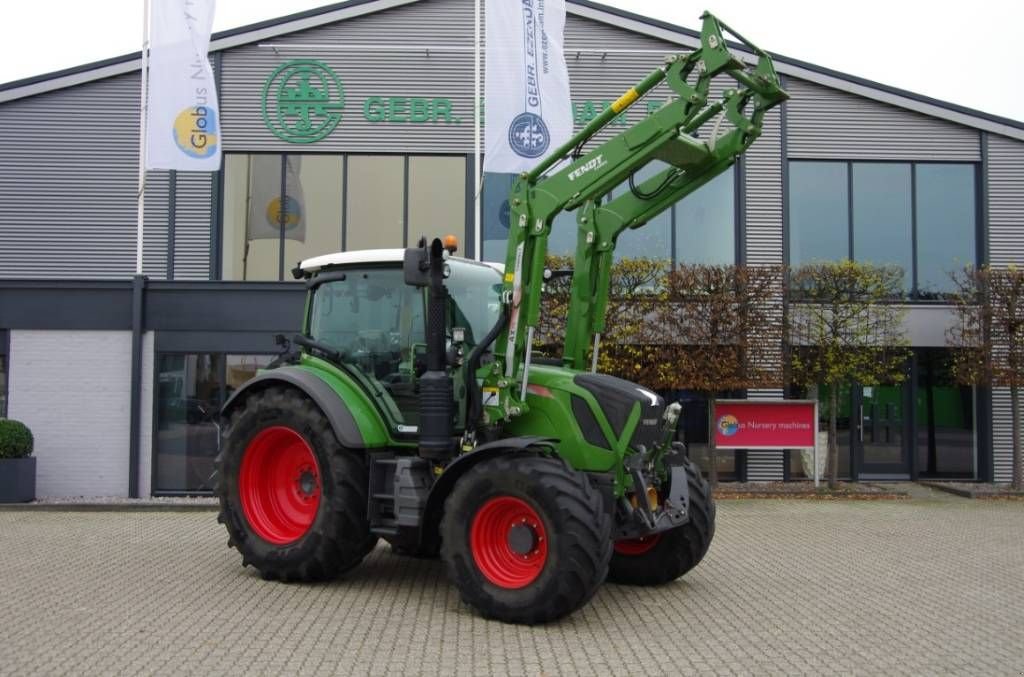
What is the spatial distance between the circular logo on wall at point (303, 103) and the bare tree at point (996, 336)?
34.4 feet

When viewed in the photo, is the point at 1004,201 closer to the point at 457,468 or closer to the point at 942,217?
the point at 942,217

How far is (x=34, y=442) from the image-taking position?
44.5ft

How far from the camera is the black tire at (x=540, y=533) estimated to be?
19.6 feet

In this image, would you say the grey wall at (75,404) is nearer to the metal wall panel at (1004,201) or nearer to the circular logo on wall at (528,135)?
the circular logo on wall at (528,135)

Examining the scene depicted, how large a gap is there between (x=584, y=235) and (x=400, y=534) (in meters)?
2.68

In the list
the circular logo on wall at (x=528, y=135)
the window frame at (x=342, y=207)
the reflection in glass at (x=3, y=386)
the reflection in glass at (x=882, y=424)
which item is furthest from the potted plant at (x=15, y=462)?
the reflection in glass at (x=882, y=424)

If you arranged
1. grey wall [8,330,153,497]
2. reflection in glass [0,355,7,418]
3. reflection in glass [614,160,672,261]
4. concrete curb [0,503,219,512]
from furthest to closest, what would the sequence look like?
reflection in glass [614,160,672,261] → reflection in glass [0,355,7,418] → grey wall [8,330,153,497] → concrete curb [0,503,219,512]

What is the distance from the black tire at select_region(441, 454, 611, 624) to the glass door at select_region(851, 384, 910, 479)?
442 inches

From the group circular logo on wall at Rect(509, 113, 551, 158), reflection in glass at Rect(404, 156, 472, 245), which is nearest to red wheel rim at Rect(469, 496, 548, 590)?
circular logo on wall at Rect(509, 113, 551, 158)

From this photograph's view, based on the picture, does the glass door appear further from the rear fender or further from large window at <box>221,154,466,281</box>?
the rear fender

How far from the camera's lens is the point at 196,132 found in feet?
42.4

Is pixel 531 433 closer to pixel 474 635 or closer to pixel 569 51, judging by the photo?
pixel 474 635

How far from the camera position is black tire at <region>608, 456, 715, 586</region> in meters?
7.34

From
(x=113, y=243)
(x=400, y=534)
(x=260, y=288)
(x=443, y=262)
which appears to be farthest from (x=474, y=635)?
(x=113, y=243)
